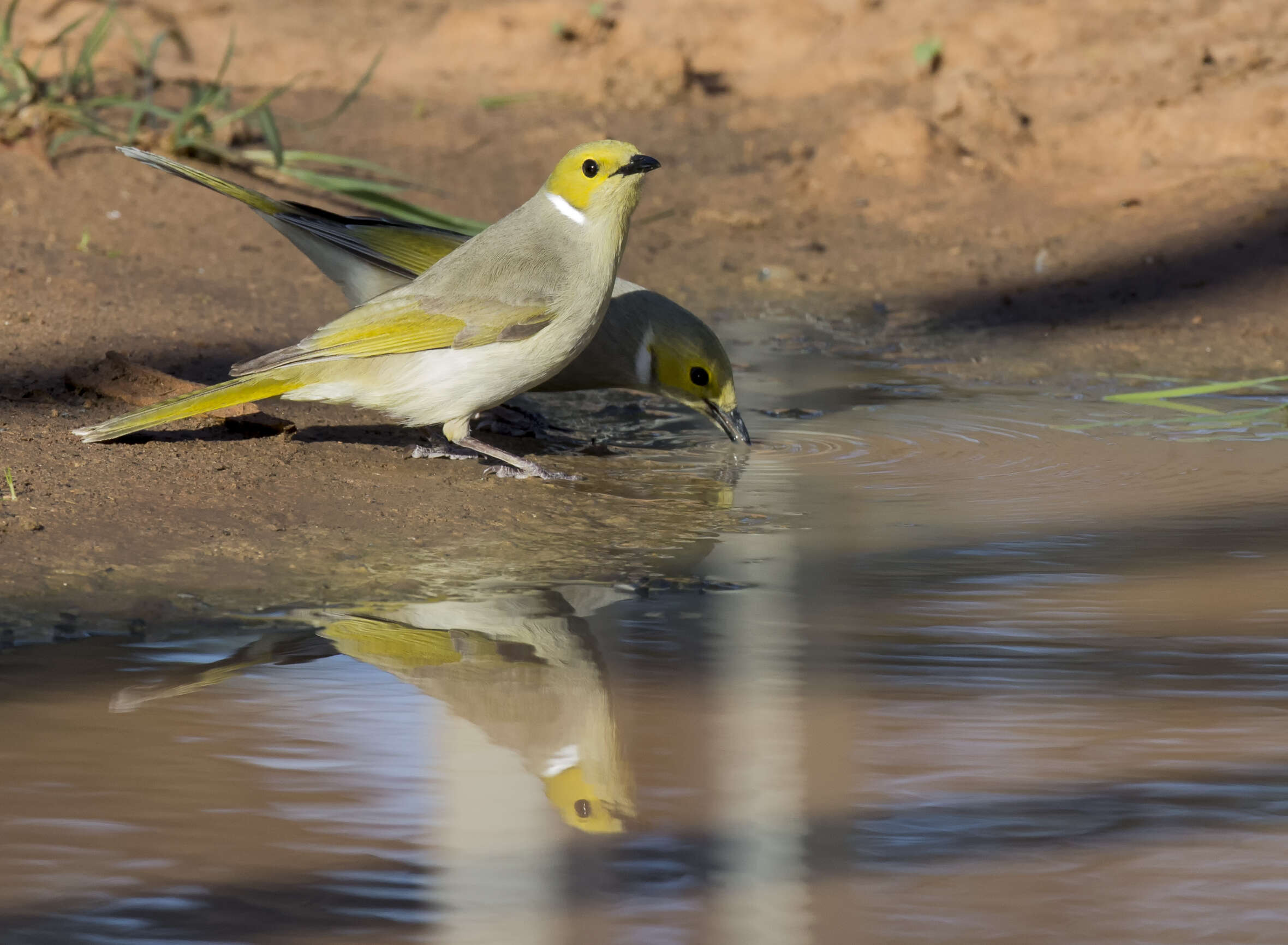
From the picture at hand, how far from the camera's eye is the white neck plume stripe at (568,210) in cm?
471

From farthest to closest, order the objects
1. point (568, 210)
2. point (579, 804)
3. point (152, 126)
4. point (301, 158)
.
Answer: point (152, 126) < point (301, 158) < point (568, 210) < point (579, 804)

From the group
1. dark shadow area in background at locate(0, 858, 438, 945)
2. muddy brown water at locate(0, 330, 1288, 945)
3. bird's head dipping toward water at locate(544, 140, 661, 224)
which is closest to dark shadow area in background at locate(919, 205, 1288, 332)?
bird's head dipping toward water at locate(544, 140, 661, 224)

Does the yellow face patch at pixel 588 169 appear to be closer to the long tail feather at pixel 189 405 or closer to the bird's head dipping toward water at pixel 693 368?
the bird's head dipping toward water at pixel 693 368

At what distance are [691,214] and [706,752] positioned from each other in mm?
6903

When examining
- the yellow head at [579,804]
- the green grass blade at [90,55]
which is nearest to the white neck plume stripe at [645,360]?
the yellow head at [579,804]

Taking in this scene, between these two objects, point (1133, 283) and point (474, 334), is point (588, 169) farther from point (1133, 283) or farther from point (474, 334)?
point (1133, 283)

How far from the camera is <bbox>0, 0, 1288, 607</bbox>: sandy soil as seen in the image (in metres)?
4.21

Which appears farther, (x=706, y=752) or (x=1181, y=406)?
(x=1181, y=406)

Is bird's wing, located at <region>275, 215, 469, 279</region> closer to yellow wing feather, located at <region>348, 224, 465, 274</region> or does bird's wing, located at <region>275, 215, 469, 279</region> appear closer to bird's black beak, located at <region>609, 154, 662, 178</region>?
yellow wing feather, located at <region>348, 224, 465, 274</region>

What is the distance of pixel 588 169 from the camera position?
466 cm

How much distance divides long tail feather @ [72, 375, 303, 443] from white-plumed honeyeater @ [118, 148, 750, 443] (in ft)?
2.72

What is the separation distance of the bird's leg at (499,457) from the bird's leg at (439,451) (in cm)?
8

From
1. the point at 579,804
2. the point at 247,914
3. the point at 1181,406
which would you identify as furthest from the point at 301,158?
the point at 247,914

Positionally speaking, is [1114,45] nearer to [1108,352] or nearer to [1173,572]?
[1108,352]
